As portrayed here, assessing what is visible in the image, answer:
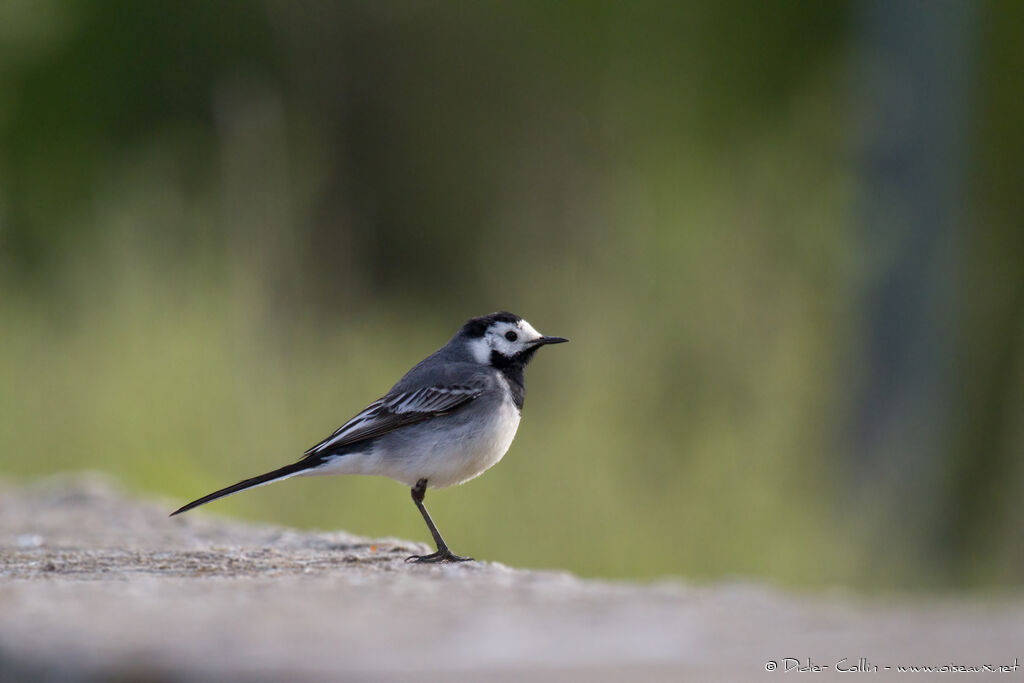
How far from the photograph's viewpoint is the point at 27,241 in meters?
10.4

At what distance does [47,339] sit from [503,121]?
681cm

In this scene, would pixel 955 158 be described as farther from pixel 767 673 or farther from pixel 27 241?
pixel 767 673

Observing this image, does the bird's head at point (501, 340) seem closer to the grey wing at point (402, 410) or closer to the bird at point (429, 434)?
the bird at point (429, 434)

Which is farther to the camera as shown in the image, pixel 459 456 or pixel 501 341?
pixel 501 341

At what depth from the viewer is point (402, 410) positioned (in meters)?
5.66

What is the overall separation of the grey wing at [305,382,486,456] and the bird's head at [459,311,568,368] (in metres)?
0.47

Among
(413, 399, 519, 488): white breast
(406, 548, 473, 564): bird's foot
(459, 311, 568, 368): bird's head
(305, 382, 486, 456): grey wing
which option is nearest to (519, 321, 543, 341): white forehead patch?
(459, 311, 568, 368): bird's head

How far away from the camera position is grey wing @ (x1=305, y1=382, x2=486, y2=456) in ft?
18.1

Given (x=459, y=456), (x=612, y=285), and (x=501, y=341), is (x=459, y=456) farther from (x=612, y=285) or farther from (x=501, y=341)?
(x=612, y=285)

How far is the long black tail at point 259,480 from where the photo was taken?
5.04m

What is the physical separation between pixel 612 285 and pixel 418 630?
23.0 feet

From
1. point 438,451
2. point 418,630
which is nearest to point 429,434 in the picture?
point 438,451

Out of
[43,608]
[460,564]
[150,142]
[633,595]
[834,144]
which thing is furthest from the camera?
[150,142]

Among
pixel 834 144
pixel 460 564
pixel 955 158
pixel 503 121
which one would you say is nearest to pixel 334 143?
pixel 503 121
